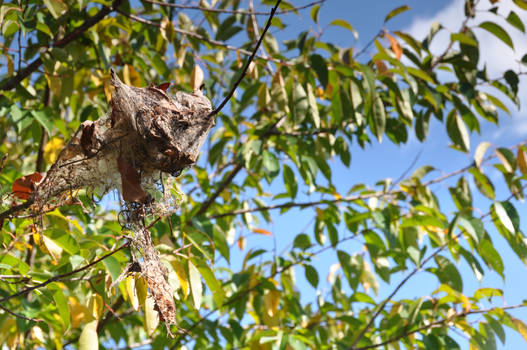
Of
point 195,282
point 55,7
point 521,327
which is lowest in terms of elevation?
point 521,327

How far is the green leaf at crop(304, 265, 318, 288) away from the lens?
2102 millimetres

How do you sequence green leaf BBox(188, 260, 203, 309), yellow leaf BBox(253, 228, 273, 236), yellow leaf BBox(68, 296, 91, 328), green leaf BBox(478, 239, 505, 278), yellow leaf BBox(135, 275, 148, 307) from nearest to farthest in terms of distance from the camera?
1. yellow leaf BBox(135, 275, 148, 307)
2. green leaf BBox(188, 260, 203, 309)
3. yellow leaf BBox(68, 296, 91, 328)
4. green leaf BBox(478, 239, 505, 278)
5. yellow leaf BBox(253, 228, 273, 236)

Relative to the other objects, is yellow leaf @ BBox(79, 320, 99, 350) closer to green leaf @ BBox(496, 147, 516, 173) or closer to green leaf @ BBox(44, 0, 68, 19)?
green leaf @ BBox(44, 0, 68, 19)

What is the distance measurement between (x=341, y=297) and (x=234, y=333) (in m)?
0.63

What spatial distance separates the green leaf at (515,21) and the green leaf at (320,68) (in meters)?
0.77

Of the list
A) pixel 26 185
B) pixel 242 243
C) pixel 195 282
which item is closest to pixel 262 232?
pixel 242 243

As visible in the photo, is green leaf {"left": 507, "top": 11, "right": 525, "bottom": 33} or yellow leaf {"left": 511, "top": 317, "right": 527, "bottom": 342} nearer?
yellow leaf {"left": 511, "top": 317, "right": 527, "bottom": 342}

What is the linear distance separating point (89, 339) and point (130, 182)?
2.01 feet

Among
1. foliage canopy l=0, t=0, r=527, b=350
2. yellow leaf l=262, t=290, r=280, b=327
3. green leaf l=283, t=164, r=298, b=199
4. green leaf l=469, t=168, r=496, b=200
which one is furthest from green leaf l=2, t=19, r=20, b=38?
green leaf l=469, t=168, r=496, b=200

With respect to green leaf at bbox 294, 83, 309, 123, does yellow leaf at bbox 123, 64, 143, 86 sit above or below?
above

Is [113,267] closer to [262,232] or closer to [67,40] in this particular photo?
[67,40]

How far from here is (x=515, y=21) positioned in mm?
1925

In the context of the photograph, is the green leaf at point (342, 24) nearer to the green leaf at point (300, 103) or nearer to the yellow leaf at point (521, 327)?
the green leaf at point (300, 103)

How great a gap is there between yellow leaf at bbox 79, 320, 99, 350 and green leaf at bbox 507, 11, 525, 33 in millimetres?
1791
